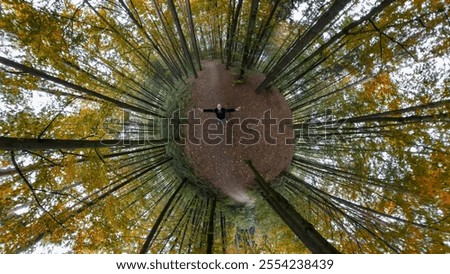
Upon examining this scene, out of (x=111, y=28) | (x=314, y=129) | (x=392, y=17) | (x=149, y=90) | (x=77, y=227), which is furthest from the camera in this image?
(x=149, y=90)

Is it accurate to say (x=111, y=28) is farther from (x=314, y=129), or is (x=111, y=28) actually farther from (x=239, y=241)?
(x=239, y=241)

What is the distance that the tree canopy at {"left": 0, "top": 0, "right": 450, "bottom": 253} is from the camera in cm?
362

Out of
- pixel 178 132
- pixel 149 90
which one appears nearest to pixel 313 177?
pixel 178 132

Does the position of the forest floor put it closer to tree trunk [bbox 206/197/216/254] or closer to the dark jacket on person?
the dark jacket on person

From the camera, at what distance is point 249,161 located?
445 cm

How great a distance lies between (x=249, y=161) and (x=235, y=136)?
1.31ft

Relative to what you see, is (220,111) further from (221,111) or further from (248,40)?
(248,40)

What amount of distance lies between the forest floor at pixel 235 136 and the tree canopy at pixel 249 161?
213 millimetres

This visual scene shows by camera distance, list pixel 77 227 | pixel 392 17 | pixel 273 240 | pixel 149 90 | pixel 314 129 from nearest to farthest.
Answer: pixel 77 227, pixel 392 17, pixel 273 240, pixel 314 129, pixel 149 90

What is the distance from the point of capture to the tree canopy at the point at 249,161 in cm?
362

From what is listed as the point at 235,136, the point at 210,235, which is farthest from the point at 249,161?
the point at 210,235

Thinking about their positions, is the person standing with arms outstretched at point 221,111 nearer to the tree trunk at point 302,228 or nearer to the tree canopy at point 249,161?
the tree canopy at point 249,161

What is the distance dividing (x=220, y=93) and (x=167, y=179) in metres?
2.45

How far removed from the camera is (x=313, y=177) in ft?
22.6
